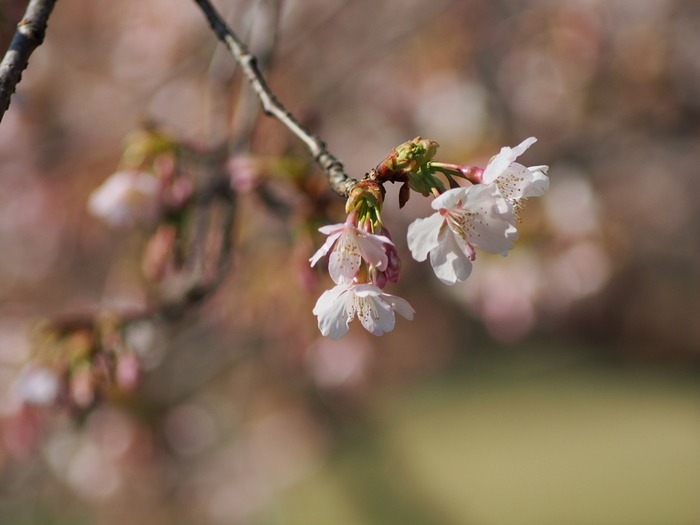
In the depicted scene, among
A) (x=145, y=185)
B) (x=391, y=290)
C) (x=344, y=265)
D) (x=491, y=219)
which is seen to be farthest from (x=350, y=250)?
(x=391, y=290)

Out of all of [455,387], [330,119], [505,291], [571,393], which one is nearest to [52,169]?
[330,119]

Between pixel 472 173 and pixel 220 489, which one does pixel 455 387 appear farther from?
pixel 472 173

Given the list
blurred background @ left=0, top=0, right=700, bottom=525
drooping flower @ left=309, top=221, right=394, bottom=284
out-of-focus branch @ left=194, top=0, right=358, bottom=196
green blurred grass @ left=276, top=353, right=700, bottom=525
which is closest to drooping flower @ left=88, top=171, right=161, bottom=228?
blurred background @ left=0, top=0, right=700, bottom=525

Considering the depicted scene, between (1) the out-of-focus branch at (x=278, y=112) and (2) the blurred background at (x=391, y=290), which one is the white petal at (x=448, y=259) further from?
(2) the blurred background at (x=391, y=290)

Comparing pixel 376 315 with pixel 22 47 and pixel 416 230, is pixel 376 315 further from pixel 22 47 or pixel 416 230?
pixel 22 47

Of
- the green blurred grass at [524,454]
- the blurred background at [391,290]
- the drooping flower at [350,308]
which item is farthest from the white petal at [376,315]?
the green blurred grass at [524,454]

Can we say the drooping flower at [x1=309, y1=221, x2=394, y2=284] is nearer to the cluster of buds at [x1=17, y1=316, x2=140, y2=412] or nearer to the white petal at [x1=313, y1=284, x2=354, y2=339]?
the white petal at [x1=313, y1=284, x2=354, y2=339]
